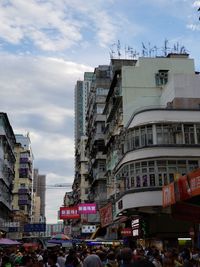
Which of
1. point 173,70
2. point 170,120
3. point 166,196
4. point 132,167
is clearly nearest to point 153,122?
point 170,120

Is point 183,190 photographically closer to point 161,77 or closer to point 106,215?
point 161,77

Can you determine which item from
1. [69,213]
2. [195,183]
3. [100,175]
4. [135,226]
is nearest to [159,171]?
[135,226]

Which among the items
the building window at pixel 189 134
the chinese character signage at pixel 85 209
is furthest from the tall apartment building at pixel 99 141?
the building window at pixel 189 134

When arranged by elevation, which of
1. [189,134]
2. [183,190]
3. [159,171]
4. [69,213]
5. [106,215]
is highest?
[189,134]

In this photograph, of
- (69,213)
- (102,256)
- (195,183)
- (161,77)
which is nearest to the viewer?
(102,256)

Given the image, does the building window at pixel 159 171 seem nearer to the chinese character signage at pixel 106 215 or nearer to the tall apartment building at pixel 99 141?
the chinese character signage at pixel 106 215

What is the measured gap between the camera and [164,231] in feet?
104

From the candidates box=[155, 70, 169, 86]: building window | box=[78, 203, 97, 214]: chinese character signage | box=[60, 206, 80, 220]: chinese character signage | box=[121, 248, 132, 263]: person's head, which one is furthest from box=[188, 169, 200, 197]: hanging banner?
box=[60, 206, 80, 220]: chinese character signage

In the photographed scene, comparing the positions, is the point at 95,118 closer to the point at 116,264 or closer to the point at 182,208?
the point at 182,208

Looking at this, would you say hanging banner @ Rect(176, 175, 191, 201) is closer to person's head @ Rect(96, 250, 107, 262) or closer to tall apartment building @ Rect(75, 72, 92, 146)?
person's head @ Rect(96, 250, 107, 262)

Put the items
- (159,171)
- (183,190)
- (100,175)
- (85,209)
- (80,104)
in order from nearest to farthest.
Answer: (183,190) → (159,171) → (85,209) → (100,175) → (80,104)

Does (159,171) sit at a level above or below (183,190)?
above

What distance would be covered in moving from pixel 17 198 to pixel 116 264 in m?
81.2

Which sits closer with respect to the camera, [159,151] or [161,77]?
[159,151]
